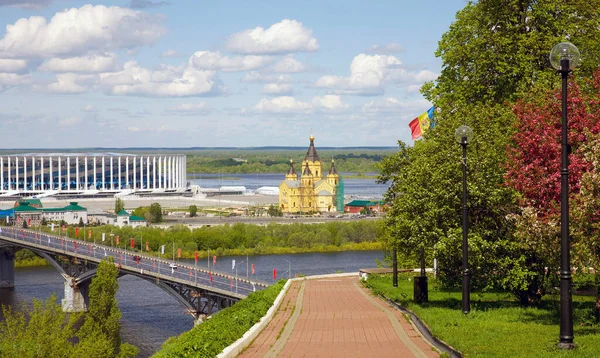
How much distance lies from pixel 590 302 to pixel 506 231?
2.90m

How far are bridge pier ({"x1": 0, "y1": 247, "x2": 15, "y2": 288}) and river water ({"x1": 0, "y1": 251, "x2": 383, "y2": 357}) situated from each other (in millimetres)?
1066

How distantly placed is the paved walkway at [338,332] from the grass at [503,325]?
612 millimetres

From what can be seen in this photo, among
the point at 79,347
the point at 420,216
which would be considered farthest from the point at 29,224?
the point at 420,216

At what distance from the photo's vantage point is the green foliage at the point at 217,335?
54.2 feet

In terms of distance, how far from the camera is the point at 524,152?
77.3 feet

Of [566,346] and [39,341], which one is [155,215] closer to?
[39,341]

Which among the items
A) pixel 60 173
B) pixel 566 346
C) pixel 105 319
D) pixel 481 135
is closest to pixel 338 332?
pixel 566 346

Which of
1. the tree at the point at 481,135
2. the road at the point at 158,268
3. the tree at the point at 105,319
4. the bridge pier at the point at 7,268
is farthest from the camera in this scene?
the bridge pier at the point at 7,268

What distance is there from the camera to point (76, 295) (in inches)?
2985

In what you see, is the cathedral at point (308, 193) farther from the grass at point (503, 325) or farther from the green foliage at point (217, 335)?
the green foliage at point (217, 335)

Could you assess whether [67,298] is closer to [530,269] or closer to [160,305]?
[160,305]

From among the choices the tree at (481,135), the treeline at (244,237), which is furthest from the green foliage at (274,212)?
the tree at (481,135)

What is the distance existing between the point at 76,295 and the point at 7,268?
1514cm

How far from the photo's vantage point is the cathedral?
16962cm
